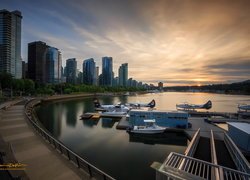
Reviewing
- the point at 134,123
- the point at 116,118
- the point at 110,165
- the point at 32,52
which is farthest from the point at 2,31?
the point at 110,165

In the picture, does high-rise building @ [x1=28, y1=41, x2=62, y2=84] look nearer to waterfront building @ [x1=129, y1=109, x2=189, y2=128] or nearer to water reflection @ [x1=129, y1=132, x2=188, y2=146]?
waterfront building @ [x1=129, y1=109, x2=189, y2=128]

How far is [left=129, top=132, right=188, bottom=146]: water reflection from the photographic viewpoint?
27.9 metres

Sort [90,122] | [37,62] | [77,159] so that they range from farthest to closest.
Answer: [37,62]
[90,122]
[77,159]

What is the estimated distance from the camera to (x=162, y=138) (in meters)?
29.7

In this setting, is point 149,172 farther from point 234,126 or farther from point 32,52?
point 32,52

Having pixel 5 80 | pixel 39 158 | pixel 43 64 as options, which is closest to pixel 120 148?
pixel 39 158

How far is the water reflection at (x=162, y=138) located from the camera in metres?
27.9

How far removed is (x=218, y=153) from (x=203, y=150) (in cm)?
158

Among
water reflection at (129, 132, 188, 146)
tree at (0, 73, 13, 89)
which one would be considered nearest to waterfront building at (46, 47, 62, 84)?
tree at (0, 73, 13, 89)

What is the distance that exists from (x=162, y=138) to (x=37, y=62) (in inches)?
7755

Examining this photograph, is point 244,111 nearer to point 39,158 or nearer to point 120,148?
point 120,148

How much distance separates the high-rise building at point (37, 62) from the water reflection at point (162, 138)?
183954 millimetres

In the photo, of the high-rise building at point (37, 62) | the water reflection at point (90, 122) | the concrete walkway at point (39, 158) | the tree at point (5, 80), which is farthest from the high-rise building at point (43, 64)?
the concrete walkway at point (39, 158)

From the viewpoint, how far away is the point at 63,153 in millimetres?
14711
